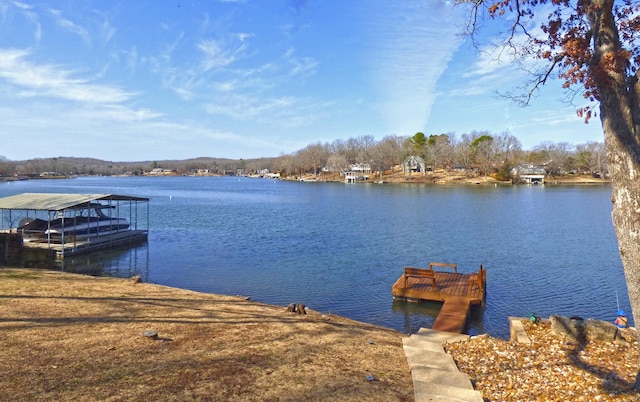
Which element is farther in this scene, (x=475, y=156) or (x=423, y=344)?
(x=475, y=156)

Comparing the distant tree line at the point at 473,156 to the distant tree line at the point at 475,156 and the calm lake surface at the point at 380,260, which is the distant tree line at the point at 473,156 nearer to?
the distant tree line at the point at 475,156

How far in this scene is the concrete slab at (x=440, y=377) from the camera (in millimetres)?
6180

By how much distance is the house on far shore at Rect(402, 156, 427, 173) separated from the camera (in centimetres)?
13062

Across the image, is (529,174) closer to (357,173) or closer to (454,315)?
(357,173)

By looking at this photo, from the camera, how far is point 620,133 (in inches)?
193

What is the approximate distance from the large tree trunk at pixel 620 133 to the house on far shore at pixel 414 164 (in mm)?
127187

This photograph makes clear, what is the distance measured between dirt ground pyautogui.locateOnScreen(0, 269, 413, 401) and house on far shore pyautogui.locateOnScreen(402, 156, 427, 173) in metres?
124

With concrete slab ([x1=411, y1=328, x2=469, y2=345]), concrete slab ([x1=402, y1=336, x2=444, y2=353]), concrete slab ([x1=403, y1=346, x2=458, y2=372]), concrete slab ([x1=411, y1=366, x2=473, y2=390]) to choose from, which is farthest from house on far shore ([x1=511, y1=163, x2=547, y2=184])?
concrete slab ([x1=411, y1=366, x2=473, y2=390])

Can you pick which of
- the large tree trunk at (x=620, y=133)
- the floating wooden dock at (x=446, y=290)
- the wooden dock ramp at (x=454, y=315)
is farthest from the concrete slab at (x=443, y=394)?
the floating wooden dock at (x=446, y=290)

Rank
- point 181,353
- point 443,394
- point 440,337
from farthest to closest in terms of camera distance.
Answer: point 440,337, point 181,353, point 443,394

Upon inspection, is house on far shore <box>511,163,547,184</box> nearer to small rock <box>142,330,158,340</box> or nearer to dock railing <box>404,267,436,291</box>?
dock railing <box>404,267,436,291</box>

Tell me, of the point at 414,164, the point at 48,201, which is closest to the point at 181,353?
the point at 48,201

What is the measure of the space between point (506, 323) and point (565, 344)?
5712mm

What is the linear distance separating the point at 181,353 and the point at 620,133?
698 centimetres
